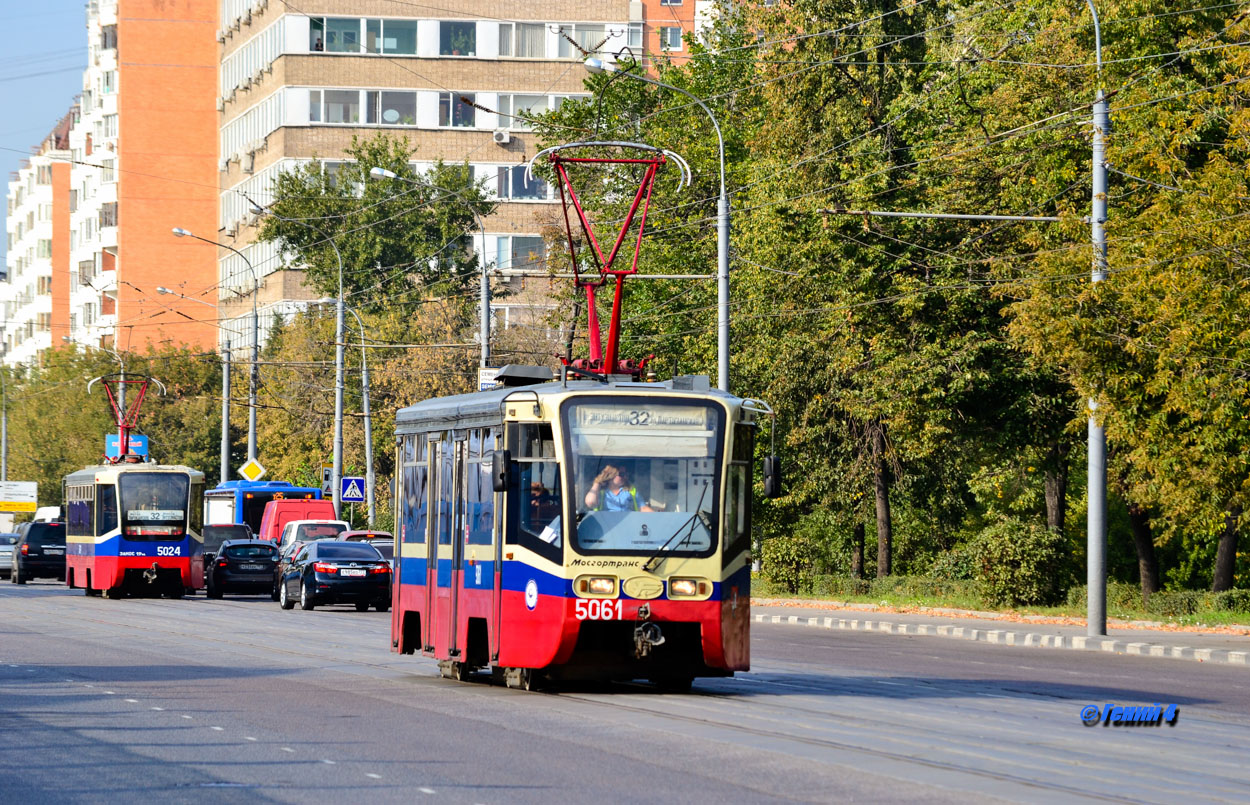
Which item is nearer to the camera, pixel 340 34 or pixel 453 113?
pixel 340 34

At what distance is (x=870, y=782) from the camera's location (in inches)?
480

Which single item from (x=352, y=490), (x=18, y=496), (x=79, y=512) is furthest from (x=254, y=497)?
(x=18, y=496)

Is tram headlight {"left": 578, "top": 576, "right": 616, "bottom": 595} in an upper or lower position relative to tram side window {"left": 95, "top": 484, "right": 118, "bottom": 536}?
upper

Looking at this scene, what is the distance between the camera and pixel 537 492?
61.7 feet

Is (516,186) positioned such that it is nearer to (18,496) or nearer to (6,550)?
(18,496)

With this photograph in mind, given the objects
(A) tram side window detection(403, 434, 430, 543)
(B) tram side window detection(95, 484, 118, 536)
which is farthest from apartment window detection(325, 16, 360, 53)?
(A) tram side window detection(403, 434, 430, 543)

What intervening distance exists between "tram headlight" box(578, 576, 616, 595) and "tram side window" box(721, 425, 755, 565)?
112 centimetres

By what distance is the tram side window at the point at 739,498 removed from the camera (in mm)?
18922

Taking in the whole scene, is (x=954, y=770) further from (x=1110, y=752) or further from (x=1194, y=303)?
(x=1194, y=303)

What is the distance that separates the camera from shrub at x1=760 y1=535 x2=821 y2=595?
1940 inches

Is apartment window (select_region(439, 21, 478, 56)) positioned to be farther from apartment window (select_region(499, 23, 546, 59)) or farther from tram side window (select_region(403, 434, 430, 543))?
tram side window (select_region(403, 434, 430, 543))

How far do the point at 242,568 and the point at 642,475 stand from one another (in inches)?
1262

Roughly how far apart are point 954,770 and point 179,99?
371 ft

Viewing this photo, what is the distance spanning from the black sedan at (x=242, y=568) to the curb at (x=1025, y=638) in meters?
14.5
